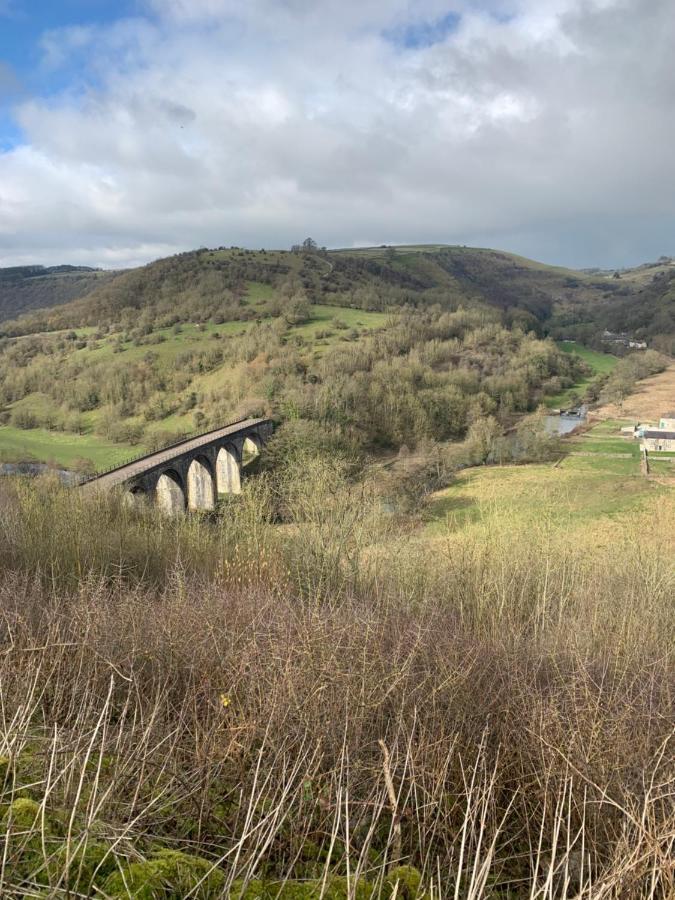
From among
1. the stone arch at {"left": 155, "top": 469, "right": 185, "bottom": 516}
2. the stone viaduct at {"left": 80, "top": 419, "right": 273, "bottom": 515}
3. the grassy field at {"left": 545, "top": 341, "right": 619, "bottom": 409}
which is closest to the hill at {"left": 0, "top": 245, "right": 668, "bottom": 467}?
the grassy field at {"left": 545, "top": 341, "right": 619, "bottom": 409}

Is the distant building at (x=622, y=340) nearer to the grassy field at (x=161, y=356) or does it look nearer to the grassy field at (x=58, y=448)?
the grassy field at (x=161, y=356)

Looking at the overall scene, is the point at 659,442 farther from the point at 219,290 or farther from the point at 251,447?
the point at 219,290

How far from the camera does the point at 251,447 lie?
60.0 meters

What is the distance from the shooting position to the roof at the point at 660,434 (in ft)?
200

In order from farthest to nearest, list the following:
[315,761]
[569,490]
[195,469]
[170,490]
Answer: [195,469] → [569,490] → [170,490] → [315,761]

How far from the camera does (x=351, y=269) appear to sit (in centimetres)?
15212

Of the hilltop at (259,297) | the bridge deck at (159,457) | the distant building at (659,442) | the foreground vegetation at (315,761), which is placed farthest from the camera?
the hilltop at (259,297)

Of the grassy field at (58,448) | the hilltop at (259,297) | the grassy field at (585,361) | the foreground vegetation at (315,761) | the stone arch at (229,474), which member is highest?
the hilltop at (259,297)

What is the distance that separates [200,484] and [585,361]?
92202mm

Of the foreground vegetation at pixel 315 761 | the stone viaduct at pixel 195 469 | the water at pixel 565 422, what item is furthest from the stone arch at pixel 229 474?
the foreground vegetation at pixel 315 761

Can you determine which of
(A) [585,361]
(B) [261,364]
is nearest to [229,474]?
(B) [261,364]

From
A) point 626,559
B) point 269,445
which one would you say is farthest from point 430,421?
point 626,559

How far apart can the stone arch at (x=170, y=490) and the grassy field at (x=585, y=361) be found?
6467 centimetres

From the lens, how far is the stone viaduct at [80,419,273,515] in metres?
38.4
